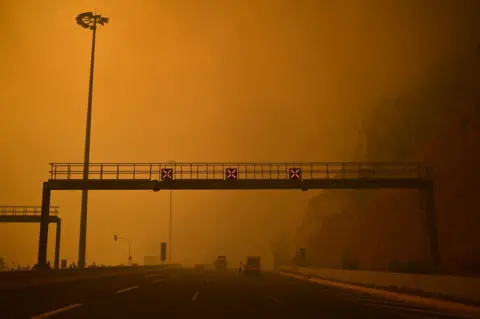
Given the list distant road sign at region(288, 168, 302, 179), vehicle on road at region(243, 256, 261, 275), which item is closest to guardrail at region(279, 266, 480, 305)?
distant road sign at region(288, 168, 302, 179)

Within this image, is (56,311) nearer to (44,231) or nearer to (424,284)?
(424,284)

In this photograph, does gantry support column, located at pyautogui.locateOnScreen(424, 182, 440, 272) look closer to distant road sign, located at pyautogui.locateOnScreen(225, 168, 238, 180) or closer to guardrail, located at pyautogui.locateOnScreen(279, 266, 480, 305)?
guardrail, located at pyautogui.locateOnScreen(279, 266, 480, 305)

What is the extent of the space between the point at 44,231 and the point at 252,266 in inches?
946

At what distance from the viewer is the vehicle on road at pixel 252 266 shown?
5372 cm

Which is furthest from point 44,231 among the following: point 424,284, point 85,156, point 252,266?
point 424,284

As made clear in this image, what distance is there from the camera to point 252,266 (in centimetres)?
5444

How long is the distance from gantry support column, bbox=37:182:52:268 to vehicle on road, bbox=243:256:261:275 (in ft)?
75.2

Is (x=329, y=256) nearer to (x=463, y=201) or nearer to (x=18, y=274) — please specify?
(x=463, y=201)

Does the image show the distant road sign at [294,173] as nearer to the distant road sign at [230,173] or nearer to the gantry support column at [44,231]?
the distant road sign at [230,173]

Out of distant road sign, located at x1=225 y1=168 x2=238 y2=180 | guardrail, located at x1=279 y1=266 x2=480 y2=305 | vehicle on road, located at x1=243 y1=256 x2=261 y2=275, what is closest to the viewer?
guardrail, located at x1=279 y1=266 x2=480 y2=305

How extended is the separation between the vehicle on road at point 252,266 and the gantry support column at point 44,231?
22.9m

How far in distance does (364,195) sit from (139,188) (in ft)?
202

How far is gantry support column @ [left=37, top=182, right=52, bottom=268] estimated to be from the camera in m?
37.1

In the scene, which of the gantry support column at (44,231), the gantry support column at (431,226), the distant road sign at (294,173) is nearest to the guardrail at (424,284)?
the gantry support column at (431,226)
